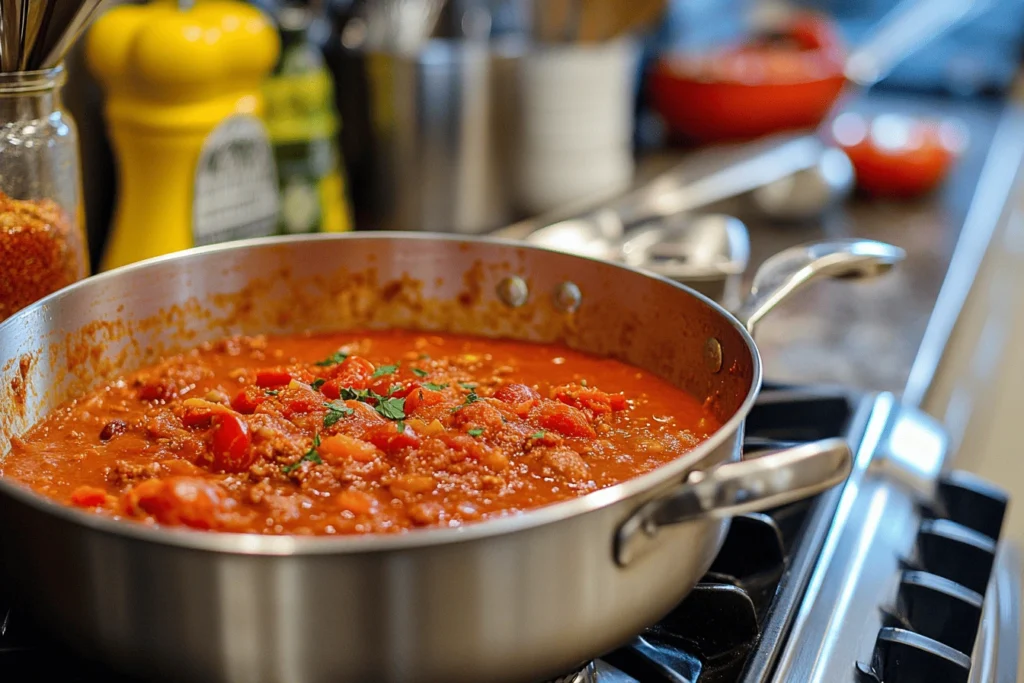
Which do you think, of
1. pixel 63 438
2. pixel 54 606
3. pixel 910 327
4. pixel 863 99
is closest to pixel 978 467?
pixel 910 327

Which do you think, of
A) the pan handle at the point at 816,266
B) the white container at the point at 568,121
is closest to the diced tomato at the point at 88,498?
the pan handle at the point at 816,266

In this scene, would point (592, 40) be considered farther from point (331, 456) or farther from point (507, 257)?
point (331, 456)

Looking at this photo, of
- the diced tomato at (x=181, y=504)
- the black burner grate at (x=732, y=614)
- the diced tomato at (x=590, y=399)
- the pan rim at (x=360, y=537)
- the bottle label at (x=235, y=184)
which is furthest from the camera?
the bottle label at (x=235, y=184)

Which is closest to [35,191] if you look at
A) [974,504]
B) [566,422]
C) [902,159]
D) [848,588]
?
[566,422]

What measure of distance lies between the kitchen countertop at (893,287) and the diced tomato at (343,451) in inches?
32.2

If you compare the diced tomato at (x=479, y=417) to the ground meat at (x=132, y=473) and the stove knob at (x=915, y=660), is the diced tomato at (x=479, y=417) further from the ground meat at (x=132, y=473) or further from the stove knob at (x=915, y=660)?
the stove knob at (x=915, y=660)

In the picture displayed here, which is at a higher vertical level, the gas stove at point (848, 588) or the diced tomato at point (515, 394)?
the diced tomato at point (515, 394)

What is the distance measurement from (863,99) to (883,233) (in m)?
1.36

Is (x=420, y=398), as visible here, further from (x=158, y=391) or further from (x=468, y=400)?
(x=158, y=391)

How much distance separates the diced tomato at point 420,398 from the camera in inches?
43.2

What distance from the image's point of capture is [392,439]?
3.34 feet

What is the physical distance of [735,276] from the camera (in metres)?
1.66

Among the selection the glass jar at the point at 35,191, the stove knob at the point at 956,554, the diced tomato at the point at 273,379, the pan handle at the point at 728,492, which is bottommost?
the stove knob at the point at 956,554

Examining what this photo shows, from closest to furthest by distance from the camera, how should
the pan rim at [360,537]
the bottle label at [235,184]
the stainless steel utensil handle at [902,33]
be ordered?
the pan rim at [360,537], the bottle label at [235,184], the stainless steel utensil handle at [902,33]
